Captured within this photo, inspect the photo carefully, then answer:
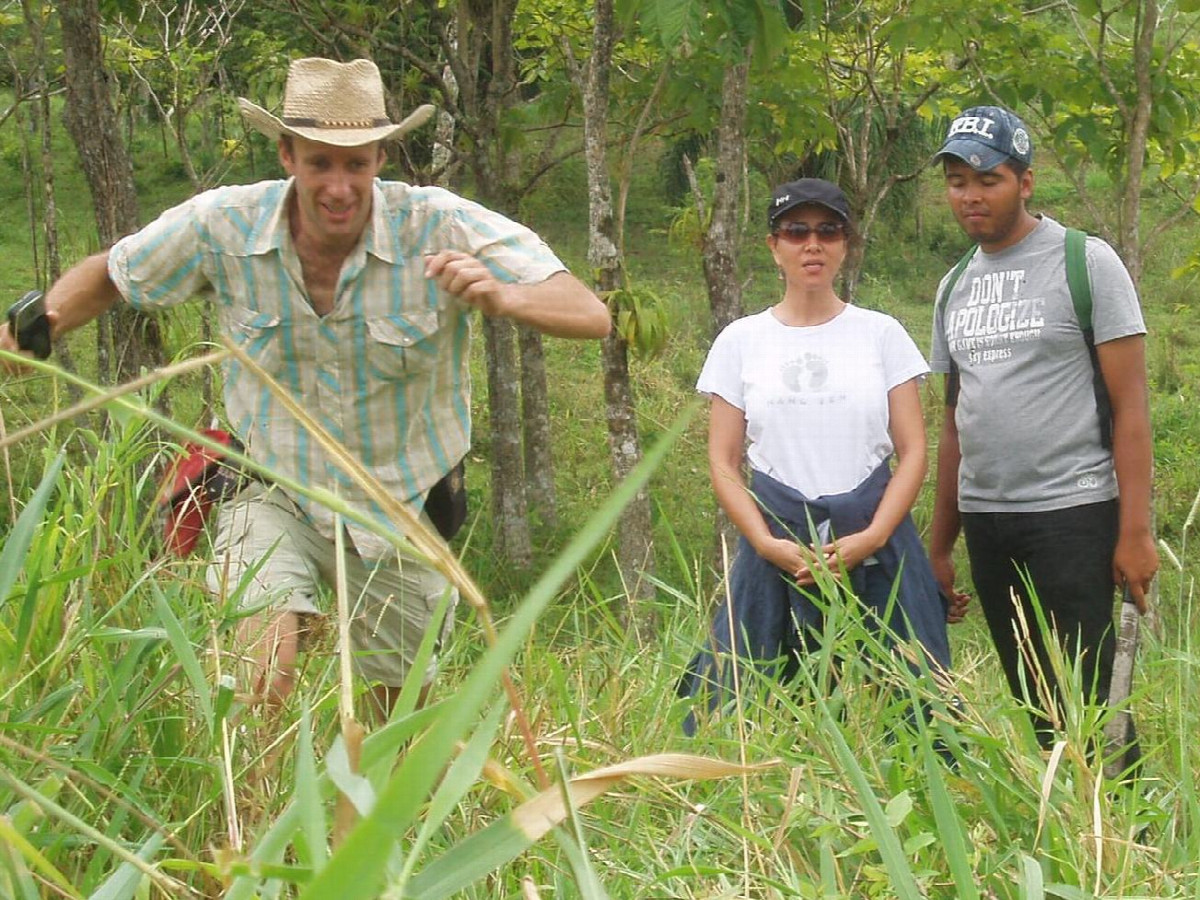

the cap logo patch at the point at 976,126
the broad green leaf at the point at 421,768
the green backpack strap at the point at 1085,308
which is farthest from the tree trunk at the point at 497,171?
the broad green leaf at the point at 421,768

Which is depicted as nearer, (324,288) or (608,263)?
(324,288)

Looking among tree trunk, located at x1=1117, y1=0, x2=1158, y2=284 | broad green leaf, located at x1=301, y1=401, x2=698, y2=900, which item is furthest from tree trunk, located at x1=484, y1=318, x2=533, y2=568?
broad green leaf, located at x1=301, y1=401, x2=698, y2=900

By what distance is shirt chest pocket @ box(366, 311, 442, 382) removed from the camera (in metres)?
3.62

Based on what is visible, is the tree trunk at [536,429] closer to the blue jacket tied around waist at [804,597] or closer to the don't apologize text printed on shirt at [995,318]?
the don't apologize text printed on shirt at [995,318]

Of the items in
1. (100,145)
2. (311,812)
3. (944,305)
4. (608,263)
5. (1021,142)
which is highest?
(100,145)

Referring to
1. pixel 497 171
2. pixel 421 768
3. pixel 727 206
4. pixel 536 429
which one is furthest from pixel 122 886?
pixel 536 429

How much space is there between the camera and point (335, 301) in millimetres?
3609

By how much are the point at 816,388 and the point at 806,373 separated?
0.15 ft

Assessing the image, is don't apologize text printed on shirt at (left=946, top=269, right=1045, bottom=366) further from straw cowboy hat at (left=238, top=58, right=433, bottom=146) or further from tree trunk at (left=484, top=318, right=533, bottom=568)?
tree trunk at (left=484, top=318, right=533, bottom=568)

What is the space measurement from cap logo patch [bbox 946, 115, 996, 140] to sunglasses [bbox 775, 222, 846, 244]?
13.5 inches

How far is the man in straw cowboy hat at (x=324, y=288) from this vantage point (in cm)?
351

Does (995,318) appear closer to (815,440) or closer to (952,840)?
(815,440)

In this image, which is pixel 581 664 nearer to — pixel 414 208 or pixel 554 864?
pixel 554 864

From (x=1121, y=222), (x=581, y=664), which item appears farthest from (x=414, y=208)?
(x=1121, y=222)
